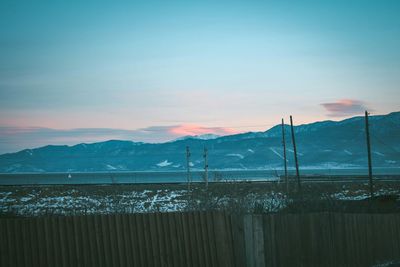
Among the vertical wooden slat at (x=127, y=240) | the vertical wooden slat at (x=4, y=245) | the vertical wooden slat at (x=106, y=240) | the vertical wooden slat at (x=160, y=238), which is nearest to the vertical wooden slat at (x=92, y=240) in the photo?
the vertical wooden slat at (x=106, y=240)

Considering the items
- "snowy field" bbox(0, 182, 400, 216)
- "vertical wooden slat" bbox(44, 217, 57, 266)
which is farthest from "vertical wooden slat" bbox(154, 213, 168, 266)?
"snowy field" bbox(0, 182, 400, 216)

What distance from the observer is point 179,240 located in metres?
10.6

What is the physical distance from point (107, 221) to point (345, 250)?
6888 millimetres

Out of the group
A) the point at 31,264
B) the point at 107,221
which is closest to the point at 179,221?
the point at 107,221

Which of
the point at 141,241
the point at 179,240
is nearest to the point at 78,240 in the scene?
the point at 141,241

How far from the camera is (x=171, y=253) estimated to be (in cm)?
1052

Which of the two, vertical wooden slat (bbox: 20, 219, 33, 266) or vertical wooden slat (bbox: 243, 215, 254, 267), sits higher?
vertical wooden slat (bbox: 20, 219, 33, 266)

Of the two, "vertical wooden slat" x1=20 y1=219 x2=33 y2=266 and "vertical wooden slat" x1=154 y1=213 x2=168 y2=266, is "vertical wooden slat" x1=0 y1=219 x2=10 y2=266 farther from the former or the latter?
"vertical wooden slat" x1=154 y1=213 x2=168 y2=266

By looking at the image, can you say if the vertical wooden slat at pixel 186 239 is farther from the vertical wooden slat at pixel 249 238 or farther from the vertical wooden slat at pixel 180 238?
the vertical wooden slat at pixel 249 238

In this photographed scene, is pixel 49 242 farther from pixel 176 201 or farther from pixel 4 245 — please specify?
pixel 176 201

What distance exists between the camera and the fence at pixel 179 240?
9453mm

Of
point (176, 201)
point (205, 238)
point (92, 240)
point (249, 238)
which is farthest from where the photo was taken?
point (176, 201)

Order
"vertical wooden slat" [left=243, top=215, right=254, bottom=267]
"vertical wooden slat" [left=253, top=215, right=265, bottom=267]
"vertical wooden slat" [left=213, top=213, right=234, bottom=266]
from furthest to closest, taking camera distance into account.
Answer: "vertical wooden slat" [left=253, top=215, right=265, bottom=267] → "vertical wooden slat" [left=243, top=215, right=254, bottom=267] → "vertical wooden slat" [left=213, top=213, right=234, bottom=266]

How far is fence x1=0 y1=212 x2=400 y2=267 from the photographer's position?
31.0 ft
